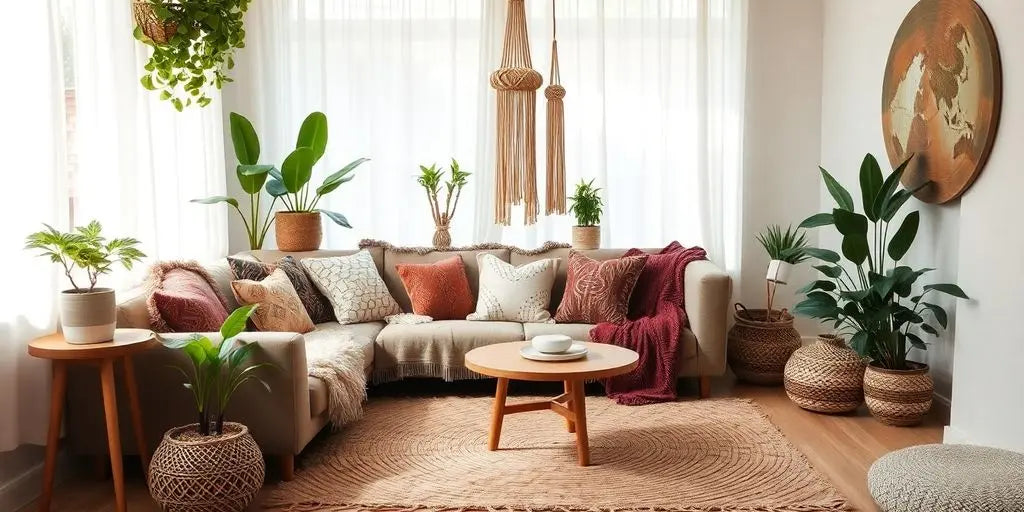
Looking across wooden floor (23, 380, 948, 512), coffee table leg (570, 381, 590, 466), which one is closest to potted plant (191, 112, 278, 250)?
wooden floor (23, 380, 948, 512)

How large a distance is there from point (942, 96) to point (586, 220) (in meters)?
1.96

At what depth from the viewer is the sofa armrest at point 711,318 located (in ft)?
14.0

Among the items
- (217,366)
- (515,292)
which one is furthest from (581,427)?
(515,292)

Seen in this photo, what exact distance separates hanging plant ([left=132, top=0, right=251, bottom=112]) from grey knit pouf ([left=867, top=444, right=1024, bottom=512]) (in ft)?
10.4

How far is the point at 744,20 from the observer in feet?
17.0

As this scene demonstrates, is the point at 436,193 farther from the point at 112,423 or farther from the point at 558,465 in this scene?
the point at 112,423

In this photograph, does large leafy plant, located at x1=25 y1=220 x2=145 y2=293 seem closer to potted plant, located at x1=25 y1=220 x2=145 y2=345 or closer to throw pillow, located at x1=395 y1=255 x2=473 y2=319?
potted plant, located at x1=25 y1=220 x2=145 y2=345

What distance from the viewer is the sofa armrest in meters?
4.26

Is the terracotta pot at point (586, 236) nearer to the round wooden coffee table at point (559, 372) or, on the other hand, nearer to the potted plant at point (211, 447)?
the round wooden coffee table at point (559, 372)

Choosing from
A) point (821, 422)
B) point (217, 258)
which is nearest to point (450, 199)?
point (217, 258)

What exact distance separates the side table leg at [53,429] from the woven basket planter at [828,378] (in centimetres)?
311

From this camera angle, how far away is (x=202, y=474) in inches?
104

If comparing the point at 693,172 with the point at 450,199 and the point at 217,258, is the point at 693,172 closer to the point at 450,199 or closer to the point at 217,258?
the point at 450,199

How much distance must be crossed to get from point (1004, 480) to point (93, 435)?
2956mm
